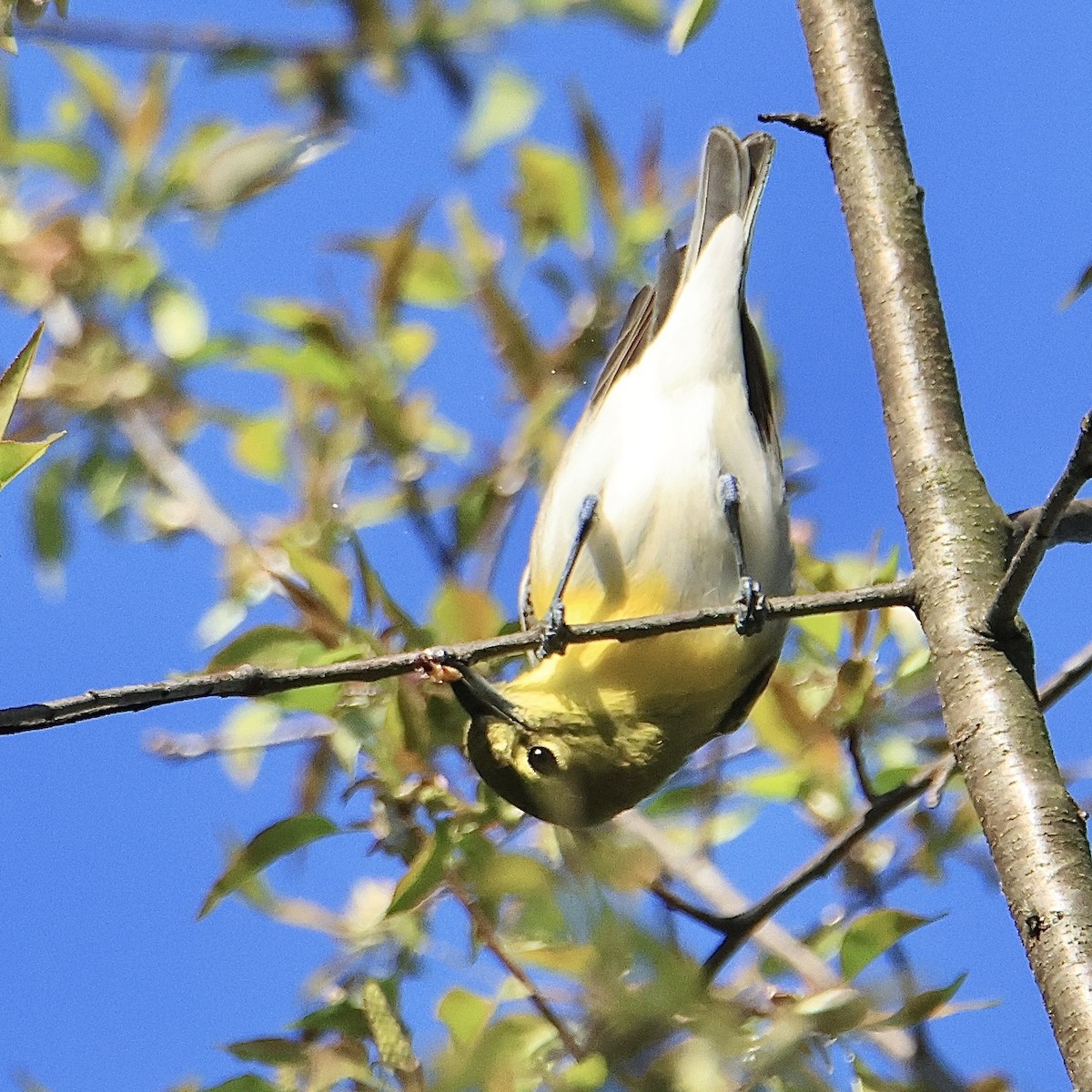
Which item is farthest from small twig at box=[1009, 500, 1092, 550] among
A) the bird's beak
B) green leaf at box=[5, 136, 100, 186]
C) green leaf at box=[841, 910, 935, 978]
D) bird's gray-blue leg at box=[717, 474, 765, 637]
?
green leaf at box=[5, 136, 100, 186]

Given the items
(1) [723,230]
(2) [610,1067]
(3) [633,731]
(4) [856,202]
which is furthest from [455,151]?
(2) [610,1067]

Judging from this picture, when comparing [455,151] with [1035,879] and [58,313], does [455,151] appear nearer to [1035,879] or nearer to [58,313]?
[58,313]

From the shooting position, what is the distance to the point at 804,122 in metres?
1.97

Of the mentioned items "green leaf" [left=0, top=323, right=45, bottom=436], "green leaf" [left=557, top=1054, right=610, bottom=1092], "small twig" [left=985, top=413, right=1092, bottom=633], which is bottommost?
"green leaf" [left=557, top=1054, right=610, bottom=1092]

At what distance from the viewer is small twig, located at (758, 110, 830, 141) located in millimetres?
1947

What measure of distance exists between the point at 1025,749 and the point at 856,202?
83cm

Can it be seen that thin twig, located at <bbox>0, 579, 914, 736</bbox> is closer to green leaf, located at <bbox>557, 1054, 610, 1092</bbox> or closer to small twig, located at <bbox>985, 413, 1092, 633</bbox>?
small twig, located at <bbox>985, 413, 1092, 633</bbox>

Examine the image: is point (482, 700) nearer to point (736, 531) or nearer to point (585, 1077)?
point (736, 531)

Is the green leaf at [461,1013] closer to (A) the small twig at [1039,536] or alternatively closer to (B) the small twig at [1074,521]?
(A) the small twig at [1039,536]

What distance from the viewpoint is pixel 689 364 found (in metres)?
3.00

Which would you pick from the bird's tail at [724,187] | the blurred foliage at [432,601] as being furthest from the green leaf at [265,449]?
the bird's tail at [724,187]

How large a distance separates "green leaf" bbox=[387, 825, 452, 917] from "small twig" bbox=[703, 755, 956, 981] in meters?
0.34

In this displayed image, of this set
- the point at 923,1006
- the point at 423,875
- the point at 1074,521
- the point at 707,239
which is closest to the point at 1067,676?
the point at 1074,521

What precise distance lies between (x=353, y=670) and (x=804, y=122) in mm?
1073
